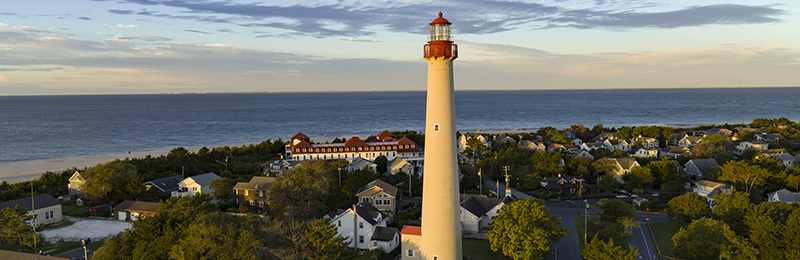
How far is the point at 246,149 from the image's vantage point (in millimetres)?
66375

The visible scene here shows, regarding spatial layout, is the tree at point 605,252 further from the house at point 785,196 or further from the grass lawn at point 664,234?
the house at point 785,196

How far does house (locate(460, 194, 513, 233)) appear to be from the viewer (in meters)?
31.1

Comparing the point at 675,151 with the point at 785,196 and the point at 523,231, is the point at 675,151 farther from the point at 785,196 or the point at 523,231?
the point at 523,231

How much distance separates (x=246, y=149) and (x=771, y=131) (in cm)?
8740

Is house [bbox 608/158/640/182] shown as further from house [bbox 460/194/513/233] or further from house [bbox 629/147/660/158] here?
house [bbox 460/194/513/233]

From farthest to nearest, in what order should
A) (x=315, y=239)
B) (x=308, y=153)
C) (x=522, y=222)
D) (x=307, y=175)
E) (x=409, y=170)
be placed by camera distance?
(x=308, y=153) → (x=409, y=170) → (x=307, y=175) → (x=522, y=222) → (x=315, y=239)

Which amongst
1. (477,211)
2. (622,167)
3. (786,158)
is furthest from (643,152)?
(477,211)

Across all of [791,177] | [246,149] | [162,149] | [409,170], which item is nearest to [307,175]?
[409,170]

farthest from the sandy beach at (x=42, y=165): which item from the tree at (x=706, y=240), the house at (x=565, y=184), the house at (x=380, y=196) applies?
the tree at (x=706, y=240)

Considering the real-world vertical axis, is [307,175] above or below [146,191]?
above

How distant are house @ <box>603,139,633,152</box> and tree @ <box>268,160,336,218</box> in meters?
52.9

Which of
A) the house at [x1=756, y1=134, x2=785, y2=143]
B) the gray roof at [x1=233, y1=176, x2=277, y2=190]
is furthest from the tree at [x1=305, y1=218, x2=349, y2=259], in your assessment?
the house at [x1=756, y1=134, x2=785, y2=143]

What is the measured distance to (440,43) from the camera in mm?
14953

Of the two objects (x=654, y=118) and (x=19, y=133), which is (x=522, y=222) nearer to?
(x=19, y=133)
